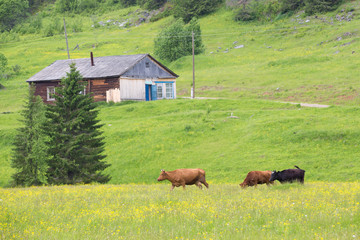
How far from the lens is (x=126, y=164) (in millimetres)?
32812

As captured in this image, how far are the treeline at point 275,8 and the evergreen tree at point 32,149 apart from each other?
75.9 metres

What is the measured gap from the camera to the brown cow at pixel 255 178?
57.6 feet

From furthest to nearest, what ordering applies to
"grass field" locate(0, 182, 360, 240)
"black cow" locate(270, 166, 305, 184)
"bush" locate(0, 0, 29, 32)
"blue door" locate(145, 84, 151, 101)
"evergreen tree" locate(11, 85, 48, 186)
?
"bush" locate(0, 0, 29, 32) < "blue door" locate(145, 84, 151, 101) < "evergreen tree" locate(11, 85, 48, 186) < "black cow" locate(270, 166, 305, 184) < "grass field" locate(0, 182, 360, 240)

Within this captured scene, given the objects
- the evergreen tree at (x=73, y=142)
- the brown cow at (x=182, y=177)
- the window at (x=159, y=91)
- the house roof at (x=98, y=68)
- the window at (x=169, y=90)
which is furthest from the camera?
the window at (x=169, y=90)

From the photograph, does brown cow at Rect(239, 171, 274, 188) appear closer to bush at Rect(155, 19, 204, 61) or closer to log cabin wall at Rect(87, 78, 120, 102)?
log cabin wall at Rect(87, 78, 120, 102)

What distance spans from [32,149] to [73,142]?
8.19 feet

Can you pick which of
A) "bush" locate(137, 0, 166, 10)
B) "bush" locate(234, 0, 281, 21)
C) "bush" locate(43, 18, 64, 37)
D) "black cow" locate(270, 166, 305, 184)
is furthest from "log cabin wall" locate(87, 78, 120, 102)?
"bush" locate(137, 0, 166, 10)

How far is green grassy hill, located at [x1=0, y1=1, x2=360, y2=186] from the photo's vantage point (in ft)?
98.3

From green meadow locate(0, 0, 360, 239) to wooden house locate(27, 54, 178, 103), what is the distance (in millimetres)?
2861

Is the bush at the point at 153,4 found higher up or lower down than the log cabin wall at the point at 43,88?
higher up

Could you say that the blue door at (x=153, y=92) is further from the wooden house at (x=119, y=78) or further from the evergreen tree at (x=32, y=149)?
the evergreen tree at (x=32, y=149)

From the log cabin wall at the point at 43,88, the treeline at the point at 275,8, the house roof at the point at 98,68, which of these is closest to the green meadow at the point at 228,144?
the treeline at the point at 275,8

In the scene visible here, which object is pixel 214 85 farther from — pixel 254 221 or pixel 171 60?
pixel 254 221

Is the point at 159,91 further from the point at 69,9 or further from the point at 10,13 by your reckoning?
the point at 69,9
